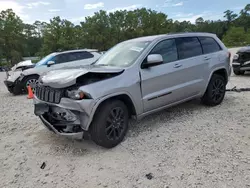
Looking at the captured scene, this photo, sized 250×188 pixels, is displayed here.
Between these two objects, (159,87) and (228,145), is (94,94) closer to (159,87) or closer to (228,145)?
(159,87)

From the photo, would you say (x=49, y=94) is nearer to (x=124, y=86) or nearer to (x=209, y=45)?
(x=124, y=86)

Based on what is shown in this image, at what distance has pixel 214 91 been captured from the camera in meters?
5.30

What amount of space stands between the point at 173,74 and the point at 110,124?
64.0 inches

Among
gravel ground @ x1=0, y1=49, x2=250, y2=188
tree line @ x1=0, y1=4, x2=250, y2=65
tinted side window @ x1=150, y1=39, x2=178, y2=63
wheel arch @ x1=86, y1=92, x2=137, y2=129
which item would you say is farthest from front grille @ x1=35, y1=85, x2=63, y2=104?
tree line @ x1=0, y1=4, x2=250, y2=65

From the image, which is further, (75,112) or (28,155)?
(28,155)

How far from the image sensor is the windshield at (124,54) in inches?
161

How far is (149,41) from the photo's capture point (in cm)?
429

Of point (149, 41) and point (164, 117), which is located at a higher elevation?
point (149, 41)

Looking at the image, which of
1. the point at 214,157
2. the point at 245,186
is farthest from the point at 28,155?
the point at 245,186

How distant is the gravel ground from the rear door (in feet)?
1.79

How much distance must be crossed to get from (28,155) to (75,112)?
1106 millimetres

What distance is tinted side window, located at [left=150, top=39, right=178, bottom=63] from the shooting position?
4.27 m

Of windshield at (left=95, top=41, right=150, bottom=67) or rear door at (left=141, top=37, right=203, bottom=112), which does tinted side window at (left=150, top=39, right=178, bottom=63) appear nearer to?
rear door at (left=141, top=37, right=203, bottom=112)

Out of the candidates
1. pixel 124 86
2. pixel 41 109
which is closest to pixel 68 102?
pixel 41 109
